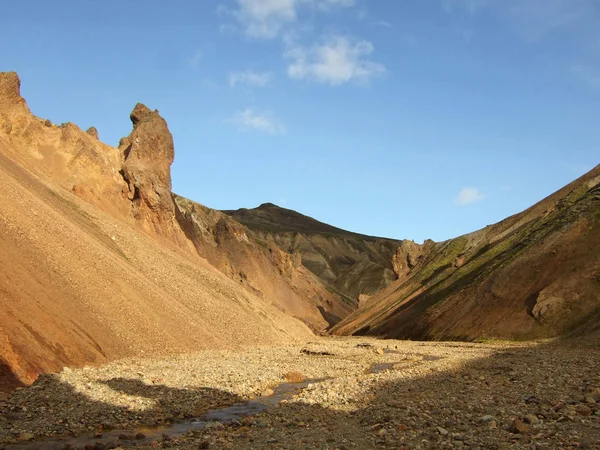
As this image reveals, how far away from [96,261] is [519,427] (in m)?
30.6

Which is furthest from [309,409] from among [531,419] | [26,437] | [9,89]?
[9,89]

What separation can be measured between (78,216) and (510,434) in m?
41.9

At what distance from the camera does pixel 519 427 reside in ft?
43.3

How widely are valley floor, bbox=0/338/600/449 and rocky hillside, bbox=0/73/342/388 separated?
9.14 feet

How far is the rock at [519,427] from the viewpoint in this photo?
13062 mm

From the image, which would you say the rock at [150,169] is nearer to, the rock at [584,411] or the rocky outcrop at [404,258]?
the rock at [584,411]

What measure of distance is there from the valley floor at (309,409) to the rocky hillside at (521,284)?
1108 inches

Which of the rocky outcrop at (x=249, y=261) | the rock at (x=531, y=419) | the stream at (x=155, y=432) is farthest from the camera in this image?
Result: the rocky outcrop at (x=249, y=261)

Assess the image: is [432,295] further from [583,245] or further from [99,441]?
[99,441]

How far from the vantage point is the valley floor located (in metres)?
13.9

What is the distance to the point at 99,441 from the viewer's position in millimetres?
14570

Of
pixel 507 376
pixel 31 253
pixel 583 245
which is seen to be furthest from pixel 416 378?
pixel 583 245

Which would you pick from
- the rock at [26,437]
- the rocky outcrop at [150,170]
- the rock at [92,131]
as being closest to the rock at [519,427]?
→ the rock at [26,437]

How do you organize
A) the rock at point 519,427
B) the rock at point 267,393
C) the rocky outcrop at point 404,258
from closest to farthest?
the rock at point 519,427 < the rock at point 267,393 < the rocky outcrop at point 404,258
